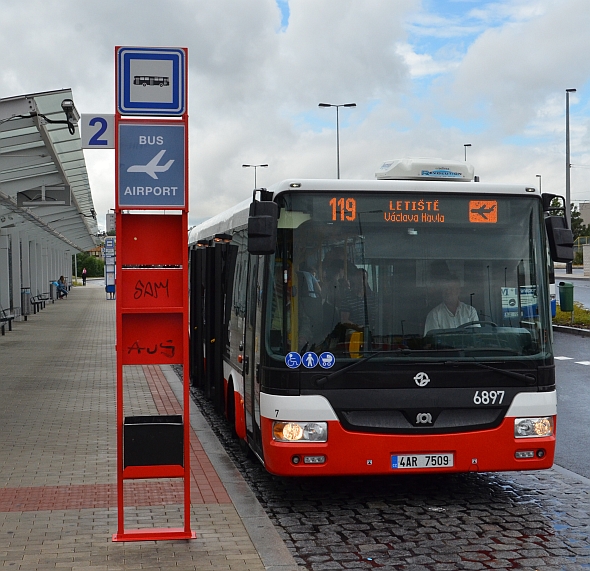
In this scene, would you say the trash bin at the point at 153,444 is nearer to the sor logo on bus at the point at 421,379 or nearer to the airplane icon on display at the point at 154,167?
the airplane icon on display at the point at 154,167

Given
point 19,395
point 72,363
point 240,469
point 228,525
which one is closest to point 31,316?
point 72,363

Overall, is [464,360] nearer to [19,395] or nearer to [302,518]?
[302,518]

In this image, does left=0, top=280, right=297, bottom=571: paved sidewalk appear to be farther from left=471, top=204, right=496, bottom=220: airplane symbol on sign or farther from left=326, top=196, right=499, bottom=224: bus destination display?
left=471, top=204, right=496, bottom=220: airplane symbol on sign

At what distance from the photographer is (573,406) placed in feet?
43.0

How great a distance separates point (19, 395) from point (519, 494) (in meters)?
8.63

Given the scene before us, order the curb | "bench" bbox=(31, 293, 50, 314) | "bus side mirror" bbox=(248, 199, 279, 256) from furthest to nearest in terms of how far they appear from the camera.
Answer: "bench" bbox=(31, 293, 50, 314) → the curb → "bus side mirror" bbox=(248, 199, 279, 256)

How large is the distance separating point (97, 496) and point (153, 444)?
158 centimetres

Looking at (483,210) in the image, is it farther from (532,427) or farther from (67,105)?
(67,105)

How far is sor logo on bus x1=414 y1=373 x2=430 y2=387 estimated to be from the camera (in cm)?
726

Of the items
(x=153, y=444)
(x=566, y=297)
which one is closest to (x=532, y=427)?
(x=153, y=444)

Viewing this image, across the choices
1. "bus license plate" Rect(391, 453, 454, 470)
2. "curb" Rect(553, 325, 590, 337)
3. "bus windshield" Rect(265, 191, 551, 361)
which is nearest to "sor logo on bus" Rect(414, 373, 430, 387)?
"bus windshield" Rect(265, 191, 551, 361)

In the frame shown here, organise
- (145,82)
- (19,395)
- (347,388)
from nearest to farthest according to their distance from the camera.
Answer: (145,82) → (347,388) → (19,395)

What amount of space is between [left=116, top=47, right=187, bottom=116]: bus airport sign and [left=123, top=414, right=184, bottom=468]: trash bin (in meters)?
2.07

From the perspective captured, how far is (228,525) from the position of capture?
6.73 metres
